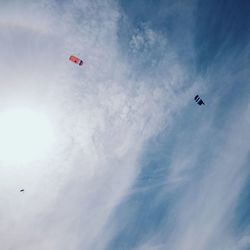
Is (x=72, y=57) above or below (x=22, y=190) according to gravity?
above

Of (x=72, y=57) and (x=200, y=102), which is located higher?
(x=72, y=57)

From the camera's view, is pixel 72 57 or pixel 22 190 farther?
pixel 22 190

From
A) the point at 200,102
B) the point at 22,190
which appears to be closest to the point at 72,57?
the point at 200,102

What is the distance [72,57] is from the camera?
115ft

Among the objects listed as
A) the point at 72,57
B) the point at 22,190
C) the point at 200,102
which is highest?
the point at 72,57

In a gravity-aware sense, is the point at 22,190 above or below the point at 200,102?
above

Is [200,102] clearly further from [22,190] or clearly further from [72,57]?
[22,190]

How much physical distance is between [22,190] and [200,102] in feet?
147

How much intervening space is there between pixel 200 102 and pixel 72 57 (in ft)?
90.6

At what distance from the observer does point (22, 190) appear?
136 feet

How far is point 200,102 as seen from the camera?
36875 mm
